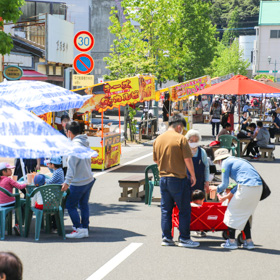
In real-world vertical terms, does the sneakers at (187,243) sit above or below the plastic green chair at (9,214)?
below

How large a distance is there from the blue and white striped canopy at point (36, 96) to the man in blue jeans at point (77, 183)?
1.52m

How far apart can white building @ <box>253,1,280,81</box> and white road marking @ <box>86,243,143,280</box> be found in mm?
101931

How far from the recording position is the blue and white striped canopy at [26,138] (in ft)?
15.9

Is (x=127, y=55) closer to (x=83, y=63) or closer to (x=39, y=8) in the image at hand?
(x=39, y=8)

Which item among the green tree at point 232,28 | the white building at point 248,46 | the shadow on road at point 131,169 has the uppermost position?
the green tree at point 232,28

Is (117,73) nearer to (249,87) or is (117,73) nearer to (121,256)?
(249,87)

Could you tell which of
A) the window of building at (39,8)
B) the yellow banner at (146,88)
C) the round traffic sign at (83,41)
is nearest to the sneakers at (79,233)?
the round traffic sign at (83,41)

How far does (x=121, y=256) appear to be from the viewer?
8.91 metres

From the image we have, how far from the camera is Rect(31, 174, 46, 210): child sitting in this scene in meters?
10.2

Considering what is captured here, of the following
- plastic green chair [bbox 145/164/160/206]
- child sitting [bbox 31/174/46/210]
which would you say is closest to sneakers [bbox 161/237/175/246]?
child sitting [bbox 31/174/46/210]

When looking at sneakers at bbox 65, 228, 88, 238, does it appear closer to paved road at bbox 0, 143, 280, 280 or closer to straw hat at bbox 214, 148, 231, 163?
paved road at bbox 0, 143, 280, 280

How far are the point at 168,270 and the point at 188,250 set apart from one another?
1.20 m

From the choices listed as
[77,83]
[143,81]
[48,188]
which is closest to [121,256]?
[48,188]

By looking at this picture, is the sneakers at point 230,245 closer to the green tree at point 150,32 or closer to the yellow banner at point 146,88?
the yellow banner at point 146,88
